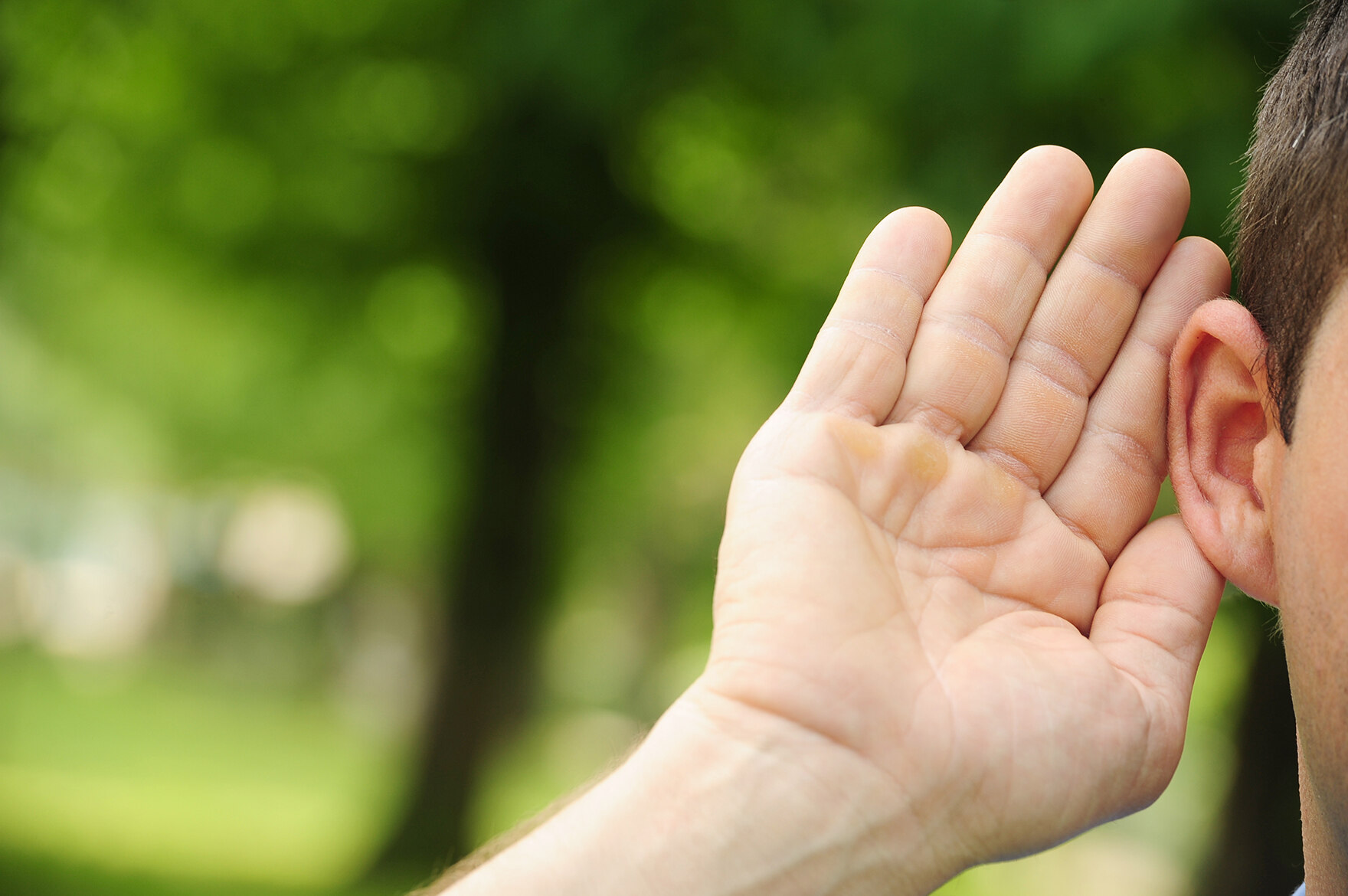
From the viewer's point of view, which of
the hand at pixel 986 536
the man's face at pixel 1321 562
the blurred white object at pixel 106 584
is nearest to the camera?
the man's face at pixel 1321 562

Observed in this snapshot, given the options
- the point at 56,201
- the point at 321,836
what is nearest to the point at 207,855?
the point at 321,836

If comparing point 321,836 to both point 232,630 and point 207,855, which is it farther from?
point 232,630

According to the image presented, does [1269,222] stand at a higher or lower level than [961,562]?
higher

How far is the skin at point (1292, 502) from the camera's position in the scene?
1604 mm

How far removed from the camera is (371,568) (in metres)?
24.5

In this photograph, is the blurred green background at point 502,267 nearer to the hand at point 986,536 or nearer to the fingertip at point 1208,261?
the fingertip at point 1208,261

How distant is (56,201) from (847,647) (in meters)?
8.60

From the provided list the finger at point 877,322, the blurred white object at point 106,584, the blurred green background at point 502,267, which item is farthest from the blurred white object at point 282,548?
the finger at point 877,322

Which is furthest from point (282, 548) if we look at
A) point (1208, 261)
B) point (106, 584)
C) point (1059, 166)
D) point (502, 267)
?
point (1208, 261)

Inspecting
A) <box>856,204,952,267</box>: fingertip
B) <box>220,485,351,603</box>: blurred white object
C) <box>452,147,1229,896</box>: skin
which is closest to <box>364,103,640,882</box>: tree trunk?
<box>856,204,952,267</box>: fingertip

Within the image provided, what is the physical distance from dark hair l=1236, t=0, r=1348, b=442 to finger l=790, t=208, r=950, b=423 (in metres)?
0.58

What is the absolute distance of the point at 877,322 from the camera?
197 cm

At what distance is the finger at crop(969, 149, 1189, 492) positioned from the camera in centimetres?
199

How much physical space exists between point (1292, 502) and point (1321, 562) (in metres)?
0.12
